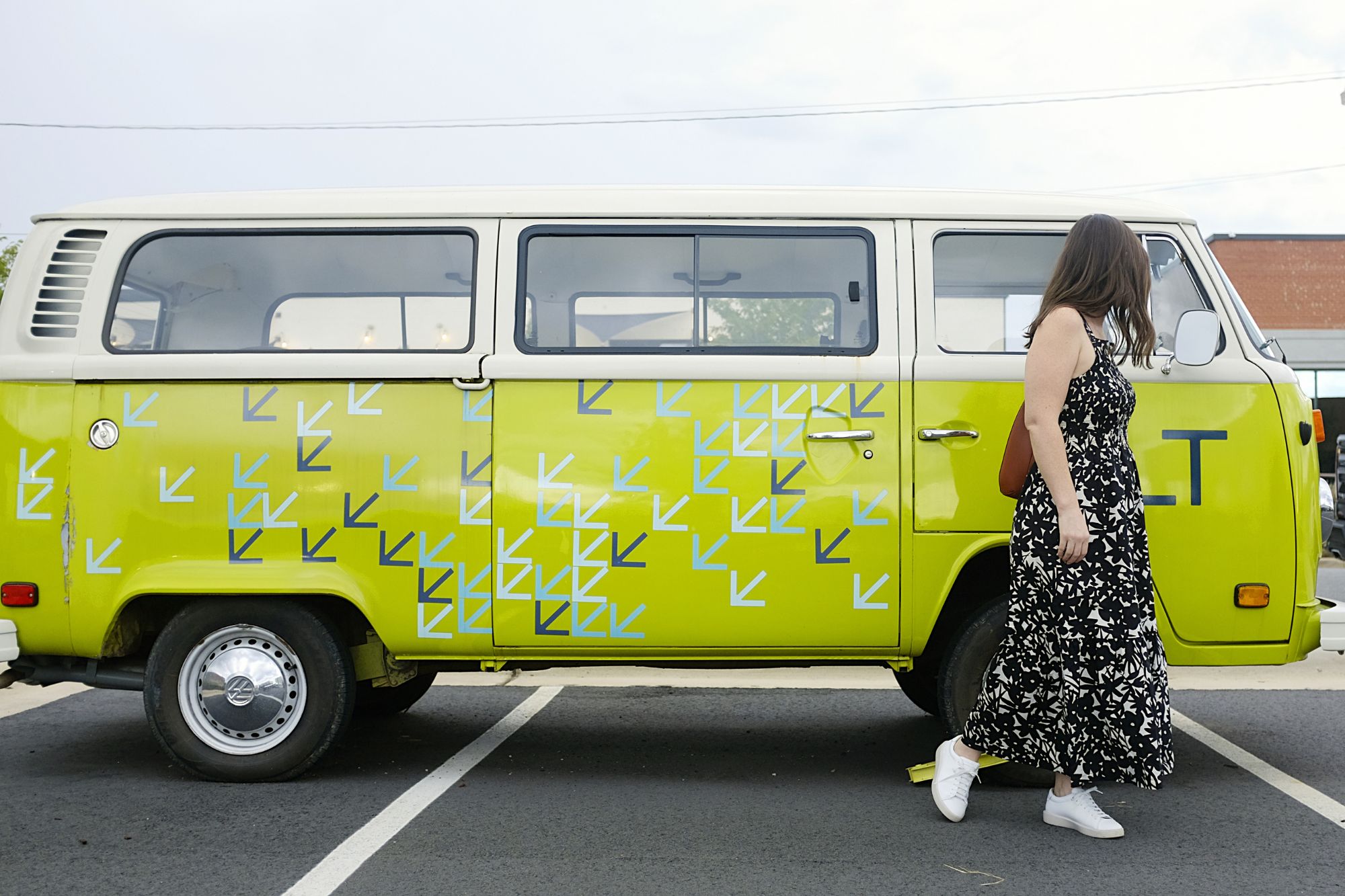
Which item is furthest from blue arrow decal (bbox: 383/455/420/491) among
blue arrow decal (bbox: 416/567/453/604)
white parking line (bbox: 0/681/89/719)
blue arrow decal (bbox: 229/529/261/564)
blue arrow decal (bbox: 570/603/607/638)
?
white parking line (bbox: 0/681/89/719)

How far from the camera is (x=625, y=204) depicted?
15.9ft

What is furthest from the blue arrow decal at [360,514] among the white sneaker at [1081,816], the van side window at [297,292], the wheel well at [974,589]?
the white sneaker at [1081,816]

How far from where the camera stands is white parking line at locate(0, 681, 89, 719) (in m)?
6.45

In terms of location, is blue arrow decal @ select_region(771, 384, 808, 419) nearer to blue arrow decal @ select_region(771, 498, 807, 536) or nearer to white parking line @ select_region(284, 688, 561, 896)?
blue arrow decal @ select_region(771, 498, 807, 536)

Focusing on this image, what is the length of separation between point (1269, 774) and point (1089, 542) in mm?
1754

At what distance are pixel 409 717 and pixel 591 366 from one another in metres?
2.48

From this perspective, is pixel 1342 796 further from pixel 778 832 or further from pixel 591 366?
pixel 591 366

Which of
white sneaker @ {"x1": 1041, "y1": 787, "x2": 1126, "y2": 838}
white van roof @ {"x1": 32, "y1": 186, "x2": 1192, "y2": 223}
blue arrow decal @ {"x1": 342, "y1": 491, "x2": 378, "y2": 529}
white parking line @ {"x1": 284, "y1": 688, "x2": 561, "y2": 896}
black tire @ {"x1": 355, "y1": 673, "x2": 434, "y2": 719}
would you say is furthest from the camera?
black tire @ {"x1": 355, "y1": 673, "x2": 434, "y2": 719}

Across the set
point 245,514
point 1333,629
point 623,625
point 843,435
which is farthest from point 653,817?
point 1333,629

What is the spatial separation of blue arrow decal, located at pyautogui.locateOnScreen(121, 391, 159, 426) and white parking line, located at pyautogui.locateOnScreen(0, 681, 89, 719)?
236 cm

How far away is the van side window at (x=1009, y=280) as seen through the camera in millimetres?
4785

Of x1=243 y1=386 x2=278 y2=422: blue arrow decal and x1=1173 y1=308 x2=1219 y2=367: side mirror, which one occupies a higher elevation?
x1=1173 y1=308 x2=1219 y2=367: side mirror

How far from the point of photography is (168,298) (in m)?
4.84

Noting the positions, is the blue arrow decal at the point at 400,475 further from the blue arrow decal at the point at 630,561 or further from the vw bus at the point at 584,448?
the blue arrow decal at the point at 630,561
